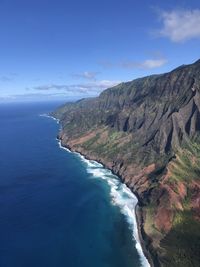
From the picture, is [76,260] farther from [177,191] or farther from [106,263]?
[177,191]

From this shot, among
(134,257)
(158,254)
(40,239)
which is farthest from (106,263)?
(40,239)

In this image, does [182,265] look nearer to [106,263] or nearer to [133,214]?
[106,263]

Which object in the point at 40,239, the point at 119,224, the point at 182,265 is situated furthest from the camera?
the point at 119,224

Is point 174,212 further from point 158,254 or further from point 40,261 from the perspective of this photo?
point 40,261

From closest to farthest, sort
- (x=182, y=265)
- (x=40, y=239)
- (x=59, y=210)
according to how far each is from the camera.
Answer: (x=182, y=265), (x=40, y=239), (x=59, y=210)

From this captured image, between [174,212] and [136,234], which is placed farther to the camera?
[174,212]

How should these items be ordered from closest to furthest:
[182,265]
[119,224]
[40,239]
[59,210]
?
[182,265] → [40,239] → [119,224] → [59,210]

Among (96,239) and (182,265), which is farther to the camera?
(96,239)

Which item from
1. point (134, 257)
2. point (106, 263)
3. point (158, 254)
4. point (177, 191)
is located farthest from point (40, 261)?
point (177, 191)
